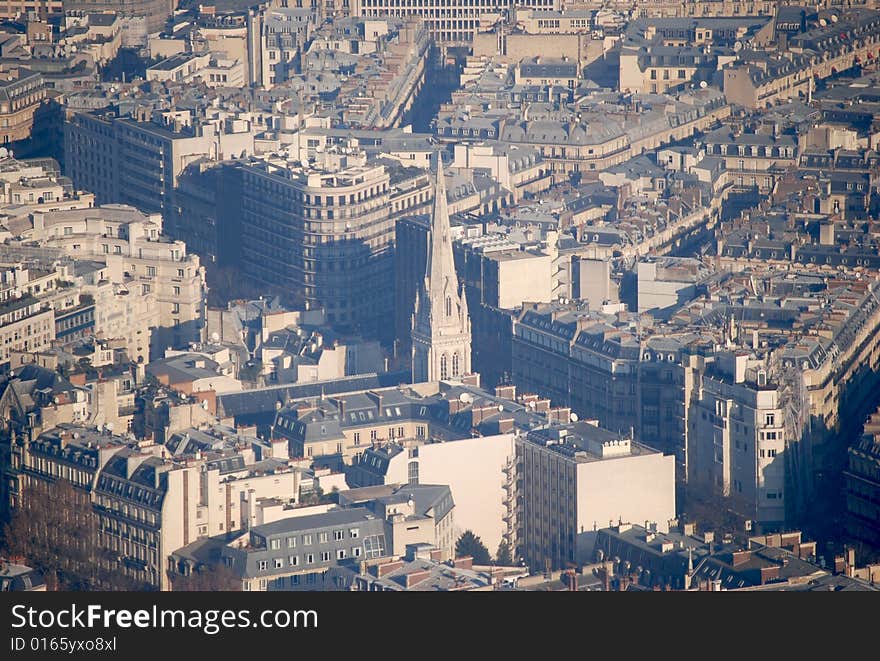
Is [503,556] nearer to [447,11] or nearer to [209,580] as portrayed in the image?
[209,580]

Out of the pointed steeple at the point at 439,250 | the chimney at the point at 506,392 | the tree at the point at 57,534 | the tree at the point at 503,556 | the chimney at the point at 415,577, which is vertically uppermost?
the pointed steeple at the point at 439,250

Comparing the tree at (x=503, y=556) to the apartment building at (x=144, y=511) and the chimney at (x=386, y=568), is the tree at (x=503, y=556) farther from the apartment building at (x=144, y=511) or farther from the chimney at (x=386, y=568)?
the apartment building at (x=144, y=511)

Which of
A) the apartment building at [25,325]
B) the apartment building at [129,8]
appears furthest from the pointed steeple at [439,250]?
the apartment building at [129,8]

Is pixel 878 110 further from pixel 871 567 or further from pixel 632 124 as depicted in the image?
pixel 871 567

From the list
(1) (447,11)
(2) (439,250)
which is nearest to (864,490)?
(2) (439,250)

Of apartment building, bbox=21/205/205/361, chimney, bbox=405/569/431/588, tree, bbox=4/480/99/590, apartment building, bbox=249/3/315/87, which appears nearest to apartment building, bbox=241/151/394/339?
apartment building, bbox=21/205/205/361

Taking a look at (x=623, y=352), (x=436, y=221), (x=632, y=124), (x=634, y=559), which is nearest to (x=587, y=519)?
(x=634, y=559)
